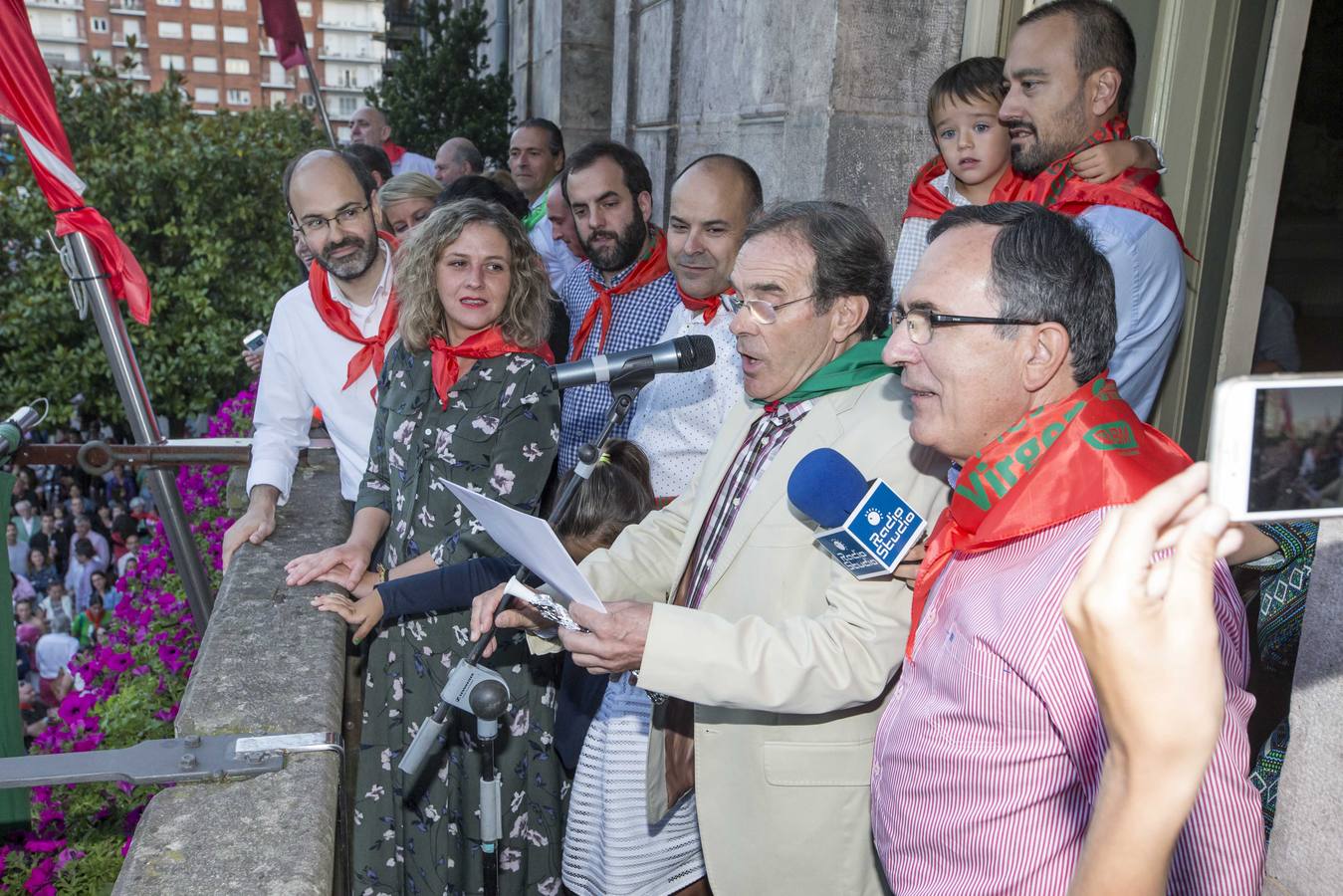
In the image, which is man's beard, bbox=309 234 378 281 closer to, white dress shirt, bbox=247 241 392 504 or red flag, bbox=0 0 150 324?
white dress shirt, bbox=247 241 392 504

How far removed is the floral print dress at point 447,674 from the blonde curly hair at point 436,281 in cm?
9

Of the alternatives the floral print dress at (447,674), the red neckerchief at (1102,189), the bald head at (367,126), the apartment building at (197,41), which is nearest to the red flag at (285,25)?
the bald head at (367,126)

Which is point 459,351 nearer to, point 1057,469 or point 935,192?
point 935,192

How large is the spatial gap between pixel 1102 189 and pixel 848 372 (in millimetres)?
965

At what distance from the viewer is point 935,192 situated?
3432mm

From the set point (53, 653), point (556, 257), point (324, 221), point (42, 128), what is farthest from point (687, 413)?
point (53, 653)

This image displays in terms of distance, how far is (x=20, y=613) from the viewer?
870cm

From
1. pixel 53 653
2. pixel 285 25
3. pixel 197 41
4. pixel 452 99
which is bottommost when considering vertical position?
pixel 53 653

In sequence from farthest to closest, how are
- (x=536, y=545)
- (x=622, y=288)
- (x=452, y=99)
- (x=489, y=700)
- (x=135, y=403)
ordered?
(x=452, y=99) → (x=135, y=403) → (x=622, y=288) → (x=489, y=700) → (x=536, y=545)

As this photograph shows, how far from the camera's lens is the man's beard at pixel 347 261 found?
367 cm

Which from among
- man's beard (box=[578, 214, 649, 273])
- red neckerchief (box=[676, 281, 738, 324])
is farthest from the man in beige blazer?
man's beard (box=[578, 214, 649, 273])

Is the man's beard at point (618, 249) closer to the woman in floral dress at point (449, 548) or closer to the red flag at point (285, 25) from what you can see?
the woman in floral dress at point (449, 548)

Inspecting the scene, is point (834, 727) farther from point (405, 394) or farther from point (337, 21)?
point (337, 21)

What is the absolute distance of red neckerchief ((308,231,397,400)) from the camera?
3.57 m
